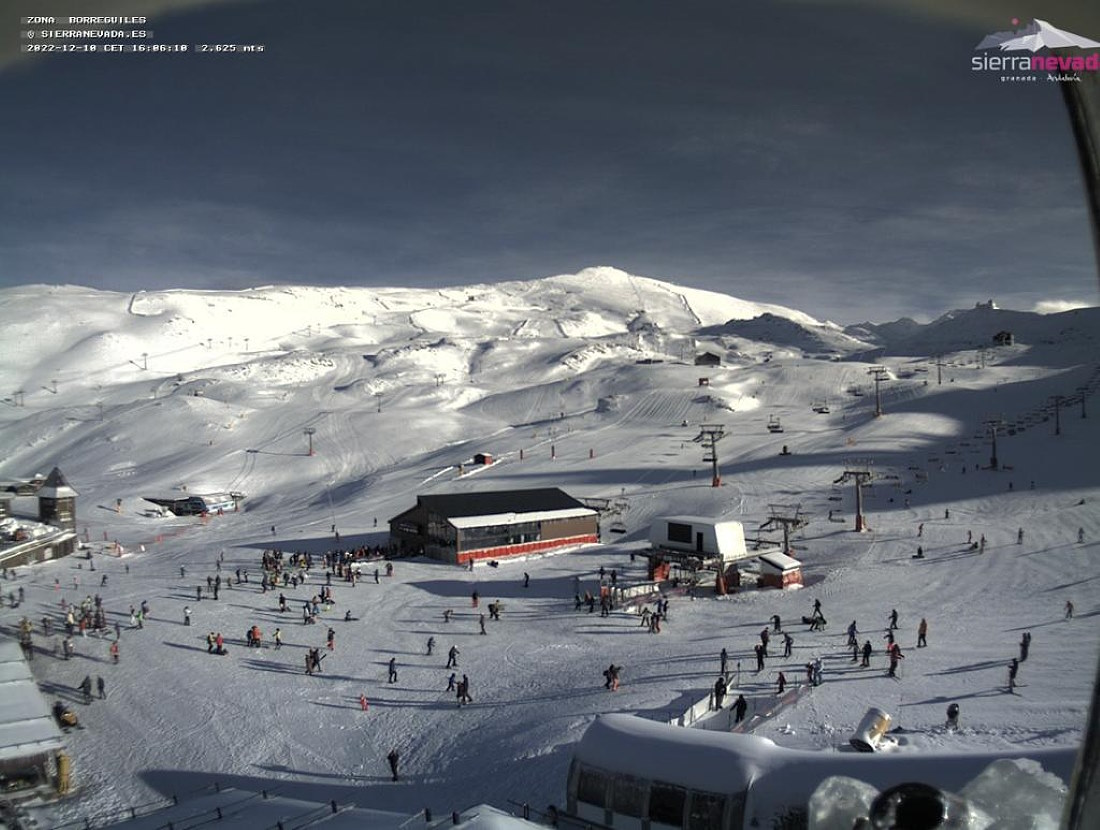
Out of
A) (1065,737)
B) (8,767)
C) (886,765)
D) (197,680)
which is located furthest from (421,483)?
(886,765)

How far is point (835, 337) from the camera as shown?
159000 millimetres

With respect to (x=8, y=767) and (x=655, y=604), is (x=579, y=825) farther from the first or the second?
(x=655, y=604)

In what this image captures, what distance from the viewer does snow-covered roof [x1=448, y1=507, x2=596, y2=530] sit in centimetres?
3506

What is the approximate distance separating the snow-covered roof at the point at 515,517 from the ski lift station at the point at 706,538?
774 centimetres

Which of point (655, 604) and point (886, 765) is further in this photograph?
point (655, 604)

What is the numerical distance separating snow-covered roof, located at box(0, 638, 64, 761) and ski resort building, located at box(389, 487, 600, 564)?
1887 cm

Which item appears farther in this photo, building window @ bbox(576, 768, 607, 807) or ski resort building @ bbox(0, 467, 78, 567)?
ski resort building @ bbox(0, 467, 78, 567)

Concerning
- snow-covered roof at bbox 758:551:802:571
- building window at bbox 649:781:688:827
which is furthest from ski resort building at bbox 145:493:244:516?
building window at bbox 649:781:688:827

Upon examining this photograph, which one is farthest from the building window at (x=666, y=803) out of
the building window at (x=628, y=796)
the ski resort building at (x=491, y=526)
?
the ski resort building at (x=491, y=526)

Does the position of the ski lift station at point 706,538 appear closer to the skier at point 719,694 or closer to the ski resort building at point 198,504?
the skier at point 719,694

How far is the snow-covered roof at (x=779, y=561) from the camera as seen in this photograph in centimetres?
2759

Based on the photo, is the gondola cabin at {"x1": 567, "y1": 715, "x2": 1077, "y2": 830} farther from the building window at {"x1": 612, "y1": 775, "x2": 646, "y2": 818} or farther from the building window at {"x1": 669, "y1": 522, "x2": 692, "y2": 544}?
the building window at {"x1": 669, "y1": 522, "x2": 692, "y2": 544}

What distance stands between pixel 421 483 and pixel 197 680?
34.0m

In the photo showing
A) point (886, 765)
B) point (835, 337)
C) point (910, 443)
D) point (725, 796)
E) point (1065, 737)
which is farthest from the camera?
point (835, 337)
